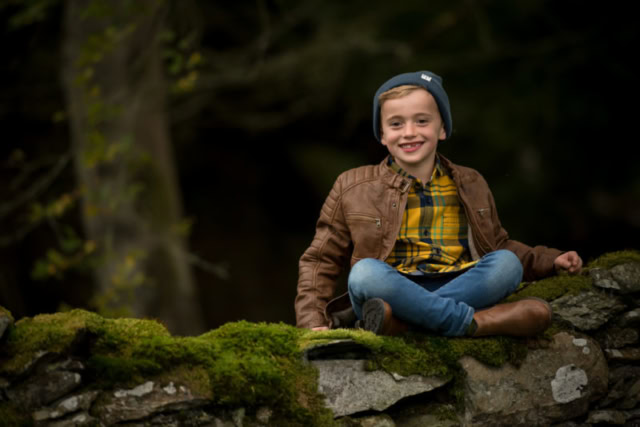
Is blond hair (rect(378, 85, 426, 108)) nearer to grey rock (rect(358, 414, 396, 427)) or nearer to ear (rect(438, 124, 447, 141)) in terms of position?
ear (rect(438, 124, 447, 141))

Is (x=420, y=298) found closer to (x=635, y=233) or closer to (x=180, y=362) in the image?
(x=180, y=362)

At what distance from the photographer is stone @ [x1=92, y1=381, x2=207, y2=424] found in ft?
8.25

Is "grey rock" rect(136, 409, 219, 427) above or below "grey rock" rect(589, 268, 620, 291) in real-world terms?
below

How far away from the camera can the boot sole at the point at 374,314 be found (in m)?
2.90

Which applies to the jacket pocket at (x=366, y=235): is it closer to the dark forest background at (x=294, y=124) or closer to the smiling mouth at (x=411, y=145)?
the smiling mouth at (x=411, y=145)

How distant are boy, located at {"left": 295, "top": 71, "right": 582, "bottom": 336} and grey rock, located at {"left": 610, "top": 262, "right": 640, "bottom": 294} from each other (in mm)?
203

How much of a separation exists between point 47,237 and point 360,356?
8.45 meters

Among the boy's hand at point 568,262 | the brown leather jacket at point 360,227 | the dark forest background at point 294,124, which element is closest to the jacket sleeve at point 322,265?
the brown leather jacket at point 360,227

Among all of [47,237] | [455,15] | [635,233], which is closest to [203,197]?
[47,237]

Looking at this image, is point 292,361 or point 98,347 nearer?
point 98,347

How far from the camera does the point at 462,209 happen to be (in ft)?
10.8

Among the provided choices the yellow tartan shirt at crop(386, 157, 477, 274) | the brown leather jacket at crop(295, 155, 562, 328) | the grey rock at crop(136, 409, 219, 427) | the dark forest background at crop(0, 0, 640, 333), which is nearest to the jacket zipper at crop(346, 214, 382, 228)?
the brown leather jacket at crop(295, 155, 562, 328)

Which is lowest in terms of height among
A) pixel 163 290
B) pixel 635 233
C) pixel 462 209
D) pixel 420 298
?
pixel 635 233

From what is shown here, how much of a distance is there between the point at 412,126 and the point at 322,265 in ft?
2.41
